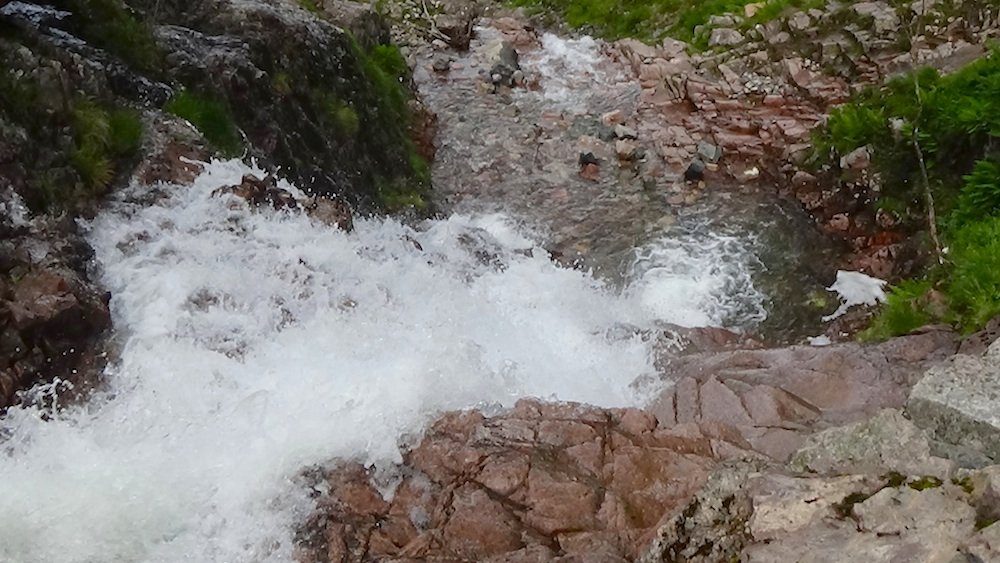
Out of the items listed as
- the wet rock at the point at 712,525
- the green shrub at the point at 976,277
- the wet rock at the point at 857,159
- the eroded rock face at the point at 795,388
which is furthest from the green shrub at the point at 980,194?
the wet rock at the point at 712,525

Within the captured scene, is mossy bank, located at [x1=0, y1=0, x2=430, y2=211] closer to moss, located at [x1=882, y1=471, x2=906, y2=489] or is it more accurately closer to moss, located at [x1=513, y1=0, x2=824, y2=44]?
moss, located at [x1=513, y1=0, x2=824, y2=44]

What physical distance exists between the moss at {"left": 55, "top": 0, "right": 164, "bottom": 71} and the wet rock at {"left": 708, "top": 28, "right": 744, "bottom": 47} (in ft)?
43.6

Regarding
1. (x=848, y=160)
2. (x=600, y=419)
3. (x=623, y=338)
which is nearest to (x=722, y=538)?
(x=600, y=419)

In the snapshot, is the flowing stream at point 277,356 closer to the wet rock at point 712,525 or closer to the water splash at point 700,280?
the water splash at point 700,280

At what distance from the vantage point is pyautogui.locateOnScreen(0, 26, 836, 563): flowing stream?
6.96 m

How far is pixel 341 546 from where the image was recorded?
22.3 feet

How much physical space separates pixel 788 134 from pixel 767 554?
42.5 feet

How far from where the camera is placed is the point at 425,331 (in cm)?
992

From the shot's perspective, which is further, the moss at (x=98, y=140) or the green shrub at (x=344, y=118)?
the green shrub at (x=344, y=118)

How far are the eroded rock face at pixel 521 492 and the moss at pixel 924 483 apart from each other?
218 cm

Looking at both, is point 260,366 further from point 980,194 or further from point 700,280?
point 980,194

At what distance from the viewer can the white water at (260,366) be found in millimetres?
6930

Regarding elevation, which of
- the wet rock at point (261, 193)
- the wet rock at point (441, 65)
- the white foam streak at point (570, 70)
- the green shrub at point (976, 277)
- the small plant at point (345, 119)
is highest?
the green shrub at point (976, 277)

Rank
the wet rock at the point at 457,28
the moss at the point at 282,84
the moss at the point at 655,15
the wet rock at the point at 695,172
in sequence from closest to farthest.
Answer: the moss at the point at 282,84 < the wet rock at the point at 695,172 < the moss at the point at 655,15 < the wet rock at the point at 457,28
